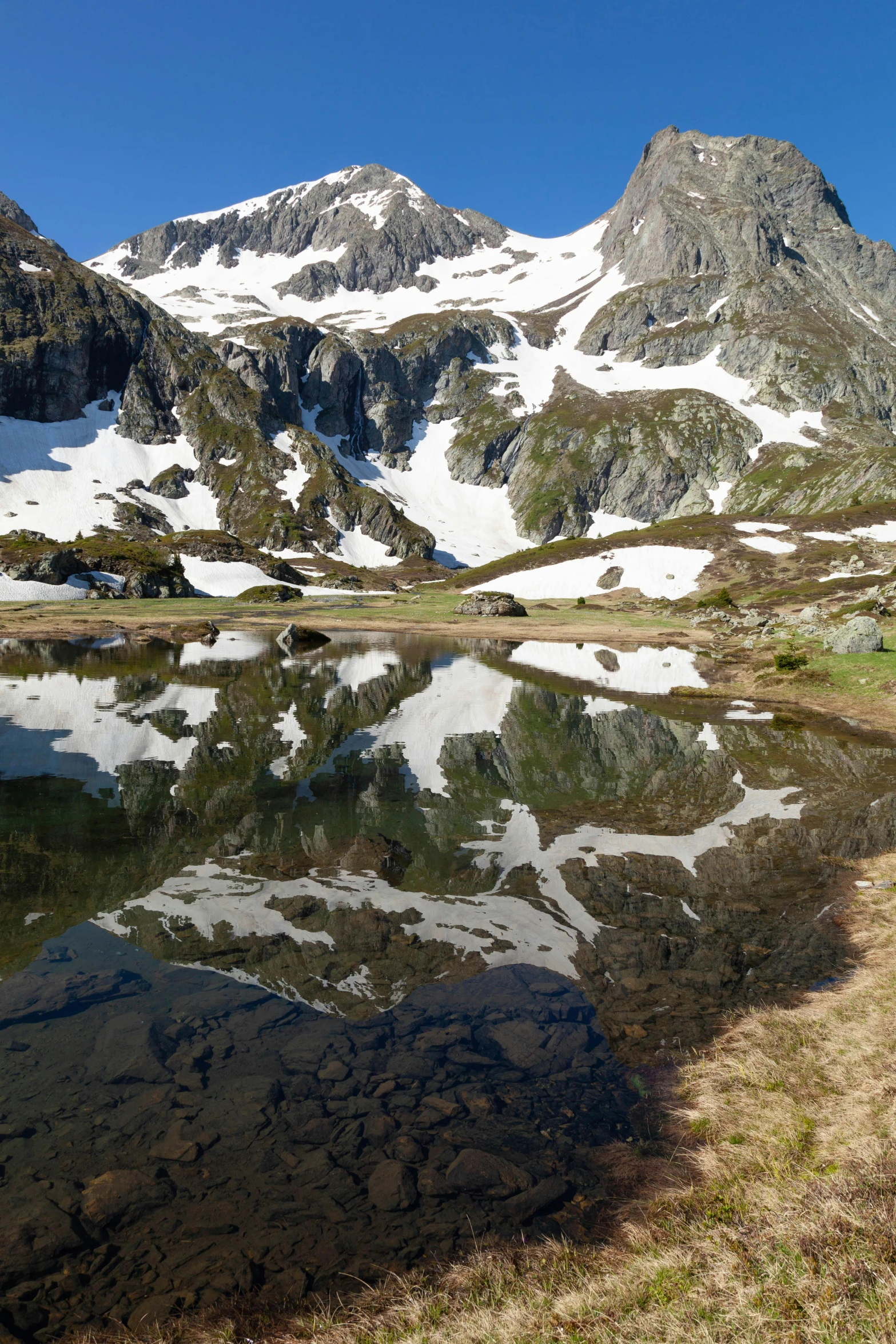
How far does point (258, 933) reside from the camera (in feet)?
38.7

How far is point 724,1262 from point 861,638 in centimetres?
4629

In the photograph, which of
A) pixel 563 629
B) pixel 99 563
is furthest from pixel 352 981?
pixel 99 563

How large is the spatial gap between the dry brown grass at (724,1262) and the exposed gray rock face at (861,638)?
42147 millimetres

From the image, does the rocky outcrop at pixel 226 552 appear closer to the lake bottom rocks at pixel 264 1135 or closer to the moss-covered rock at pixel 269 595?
the moss-covered rock at pixel 269 595

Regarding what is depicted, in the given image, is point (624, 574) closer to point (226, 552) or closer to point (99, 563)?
point (226, 552)

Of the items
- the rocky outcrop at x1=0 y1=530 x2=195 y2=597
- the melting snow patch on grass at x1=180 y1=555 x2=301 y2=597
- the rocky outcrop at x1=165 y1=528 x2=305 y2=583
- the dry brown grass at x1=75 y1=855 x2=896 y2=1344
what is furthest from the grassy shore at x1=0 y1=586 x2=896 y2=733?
the dry brown grass at x1=75 y1=855 x2=896 y2=1344

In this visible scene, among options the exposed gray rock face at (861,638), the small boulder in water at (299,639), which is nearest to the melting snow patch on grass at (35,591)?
the small boulder in water at (299,639)

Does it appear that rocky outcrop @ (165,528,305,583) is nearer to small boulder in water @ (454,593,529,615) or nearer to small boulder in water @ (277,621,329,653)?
small boulder in water @ (454,593,529,615)

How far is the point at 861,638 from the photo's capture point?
43.6 meters

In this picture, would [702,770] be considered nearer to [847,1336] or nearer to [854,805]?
[854,805]

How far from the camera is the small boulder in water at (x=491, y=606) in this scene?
102000 mm

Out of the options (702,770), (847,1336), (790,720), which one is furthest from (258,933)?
(790,720)

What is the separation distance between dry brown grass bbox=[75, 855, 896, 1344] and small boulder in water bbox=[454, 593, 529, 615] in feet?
312

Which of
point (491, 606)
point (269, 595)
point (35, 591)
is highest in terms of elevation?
point (35, 591)
